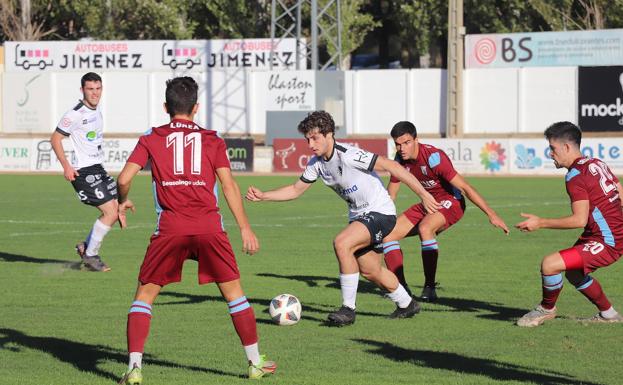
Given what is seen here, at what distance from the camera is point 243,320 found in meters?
7.84

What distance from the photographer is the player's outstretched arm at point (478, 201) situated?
9.95 m

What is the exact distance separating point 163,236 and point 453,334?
10.2 feet

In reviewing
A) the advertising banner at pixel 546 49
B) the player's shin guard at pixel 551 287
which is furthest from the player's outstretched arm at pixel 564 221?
the advertising banner at pixel 546 49

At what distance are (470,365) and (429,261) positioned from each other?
3620 millimetres

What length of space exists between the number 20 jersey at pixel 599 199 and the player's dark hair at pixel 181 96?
3431mm

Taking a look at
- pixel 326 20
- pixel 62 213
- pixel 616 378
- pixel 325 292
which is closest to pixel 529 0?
pixel 326 20

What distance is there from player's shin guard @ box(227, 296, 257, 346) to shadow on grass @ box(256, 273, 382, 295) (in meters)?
4.61

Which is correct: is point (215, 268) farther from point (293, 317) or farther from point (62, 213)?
point (62, 213)

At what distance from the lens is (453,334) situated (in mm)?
9734

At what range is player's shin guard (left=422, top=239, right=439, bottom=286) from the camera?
11.9m

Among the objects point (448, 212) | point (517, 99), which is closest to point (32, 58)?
point (517, 99)

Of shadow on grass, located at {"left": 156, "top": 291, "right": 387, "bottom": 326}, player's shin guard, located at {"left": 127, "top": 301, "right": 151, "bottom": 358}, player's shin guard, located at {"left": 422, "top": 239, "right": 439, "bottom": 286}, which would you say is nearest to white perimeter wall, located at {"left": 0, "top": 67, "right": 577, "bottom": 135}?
player's shin guard, located at {"left": 422, "top": 239, "right": 439, "bottom": 286}

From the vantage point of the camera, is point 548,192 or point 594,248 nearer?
point 594,248

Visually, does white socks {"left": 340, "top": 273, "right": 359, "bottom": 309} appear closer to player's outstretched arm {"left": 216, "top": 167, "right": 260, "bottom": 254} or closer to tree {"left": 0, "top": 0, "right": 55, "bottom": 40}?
player's outstretched arm {"left": 216, "top": 167, "right": 260, "bottom": 254}
